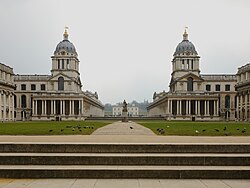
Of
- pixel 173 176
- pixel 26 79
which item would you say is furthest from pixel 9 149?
pixel 26 79

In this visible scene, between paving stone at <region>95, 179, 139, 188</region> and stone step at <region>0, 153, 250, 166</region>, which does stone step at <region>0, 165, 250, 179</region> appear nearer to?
paving stone at <region>95, 179, 139, 188</region>

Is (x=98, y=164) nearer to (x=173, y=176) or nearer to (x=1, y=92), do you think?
(x=173, y=176)

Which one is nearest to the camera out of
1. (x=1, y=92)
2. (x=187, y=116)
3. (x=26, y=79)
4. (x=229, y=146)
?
(x=229, y=146)

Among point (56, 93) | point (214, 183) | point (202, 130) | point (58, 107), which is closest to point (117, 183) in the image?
point (214, 183)

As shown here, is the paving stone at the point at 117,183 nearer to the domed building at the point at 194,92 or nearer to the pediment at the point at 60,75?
the domed building at the point at 194,92

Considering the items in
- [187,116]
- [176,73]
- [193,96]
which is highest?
[176,73]

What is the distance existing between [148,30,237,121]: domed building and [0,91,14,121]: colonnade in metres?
50.7

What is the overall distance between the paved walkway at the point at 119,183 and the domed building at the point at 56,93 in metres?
101

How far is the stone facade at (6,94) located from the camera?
89444mm

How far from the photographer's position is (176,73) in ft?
411

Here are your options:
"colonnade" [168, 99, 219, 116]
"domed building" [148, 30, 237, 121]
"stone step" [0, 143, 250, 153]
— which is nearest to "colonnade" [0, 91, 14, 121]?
"domed building" [148, 30, 237, 121]

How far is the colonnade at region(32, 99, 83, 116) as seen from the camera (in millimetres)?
116000

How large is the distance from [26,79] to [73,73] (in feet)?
71.4

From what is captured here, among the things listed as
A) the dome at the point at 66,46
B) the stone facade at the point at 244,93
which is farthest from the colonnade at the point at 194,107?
the dome at the point at 66,46
